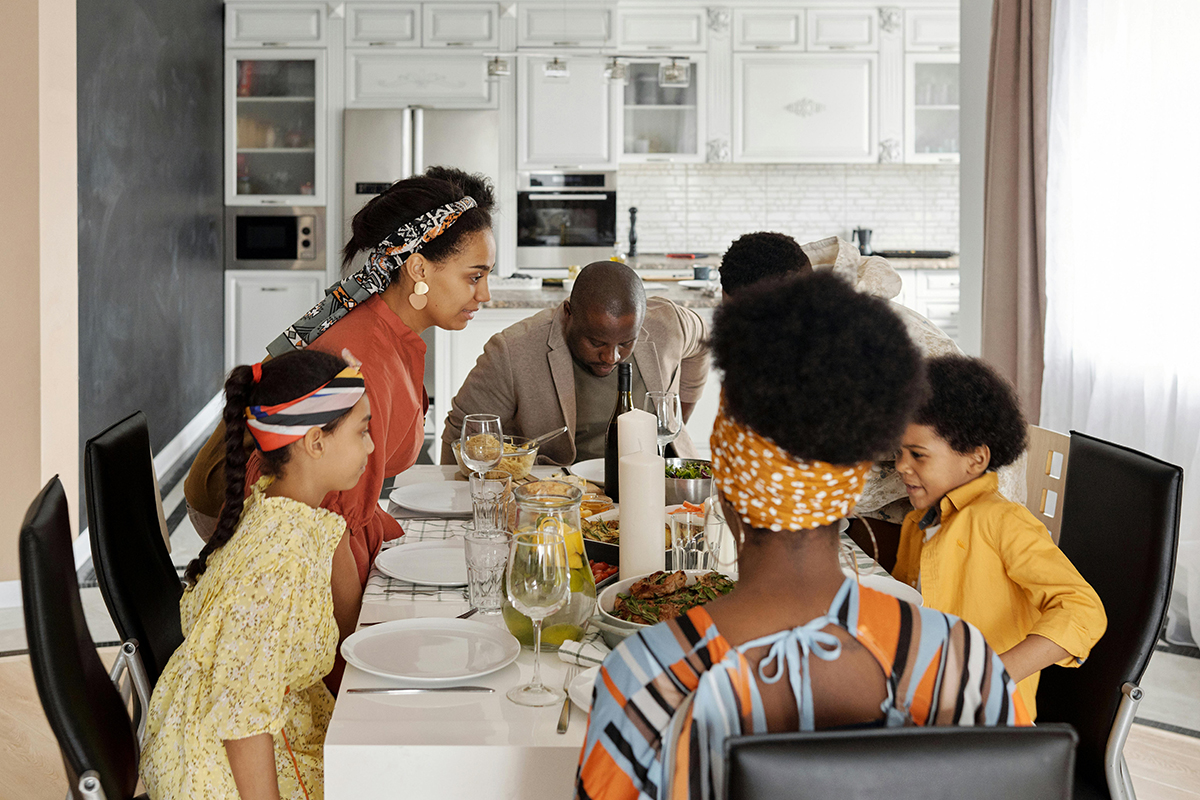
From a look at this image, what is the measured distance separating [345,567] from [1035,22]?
10.4ft

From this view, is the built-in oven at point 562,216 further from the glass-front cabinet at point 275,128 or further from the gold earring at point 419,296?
the gold earring at point 419,296

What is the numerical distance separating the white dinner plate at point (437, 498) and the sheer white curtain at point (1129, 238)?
2293 millimetres

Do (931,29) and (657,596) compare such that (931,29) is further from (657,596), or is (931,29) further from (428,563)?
(657,596)

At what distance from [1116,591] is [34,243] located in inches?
129

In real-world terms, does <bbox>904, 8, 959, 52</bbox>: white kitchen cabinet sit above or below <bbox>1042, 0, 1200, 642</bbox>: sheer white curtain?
above

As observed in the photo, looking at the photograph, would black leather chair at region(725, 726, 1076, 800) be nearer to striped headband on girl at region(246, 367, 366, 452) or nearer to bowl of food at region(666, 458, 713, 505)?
striped headband on girl at region(246, 367, 366, 452)

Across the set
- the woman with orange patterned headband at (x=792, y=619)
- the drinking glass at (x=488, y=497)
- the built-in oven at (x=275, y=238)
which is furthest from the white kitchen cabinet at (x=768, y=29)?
the woman with orange patterned headband at (x=792, y=619)

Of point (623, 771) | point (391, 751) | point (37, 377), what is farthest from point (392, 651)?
point (37, 377)

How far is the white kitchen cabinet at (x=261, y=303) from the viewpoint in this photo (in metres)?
7.03

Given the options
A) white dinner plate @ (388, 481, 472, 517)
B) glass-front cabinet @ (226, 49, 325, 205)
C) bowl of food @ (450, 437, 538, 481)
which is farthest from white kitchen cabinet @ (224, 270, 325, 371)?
bowl of food @ (450, 437, 538, 481)

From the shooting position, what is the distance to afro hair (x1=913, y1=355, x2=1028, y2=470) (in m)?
1.67

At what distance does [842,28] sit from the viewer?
7031 millimetres

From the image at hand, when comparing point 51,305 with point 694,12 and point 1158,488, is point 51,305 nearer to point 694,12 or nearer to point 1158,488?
point 1158,488

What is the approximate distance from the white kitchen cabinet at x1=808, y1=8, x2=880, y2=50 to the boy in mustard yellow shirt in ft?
19.3
